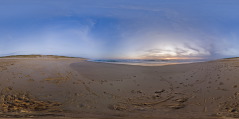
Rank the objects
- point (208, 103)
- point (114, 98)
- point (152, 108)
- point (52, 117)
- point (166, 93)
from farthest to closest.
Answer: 1. point (166, 93)
2. point (114, 98)
3. point (208, 103)
4. point (152, 108)
5. point (52, 117)

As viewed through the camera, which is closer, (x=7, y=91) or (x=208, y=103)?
(x=208, y=103)

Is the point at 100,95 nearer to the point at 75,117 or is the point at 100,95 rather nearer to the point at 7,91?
the point at 75,117

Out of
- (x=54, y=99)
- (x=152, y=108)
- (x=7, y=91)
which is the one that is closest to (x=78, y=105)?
(x=54, y=99)

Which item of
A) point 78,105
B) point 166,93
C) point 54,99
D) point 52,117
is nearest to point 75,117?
point 52,117

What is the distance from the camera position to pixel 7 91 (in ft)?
20.0

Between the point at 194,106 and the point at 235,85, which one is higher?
the point at 235,85

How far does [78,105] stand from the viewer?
16.2ft

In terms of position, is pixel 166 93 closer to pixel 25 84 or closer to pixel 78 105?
pixel 78 105

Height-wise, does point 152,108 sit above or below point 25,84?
below

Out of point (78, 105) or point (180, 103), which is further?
point (180, 103)

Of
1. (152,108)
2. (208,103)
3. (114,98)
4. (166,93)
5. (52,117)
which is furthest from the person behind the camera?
(166,93)

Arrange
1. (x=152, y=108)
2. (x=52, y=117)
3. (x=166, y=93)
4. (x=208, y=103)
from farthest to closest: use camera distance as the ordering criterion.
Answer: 1. (x=166, y=93)
2. (x=208, y=103)
3. (x=152, y=108)
4. (x=52, y=117)

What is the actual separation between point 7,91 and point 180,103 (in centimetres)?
700

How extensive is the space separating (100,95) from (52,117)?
271cm
